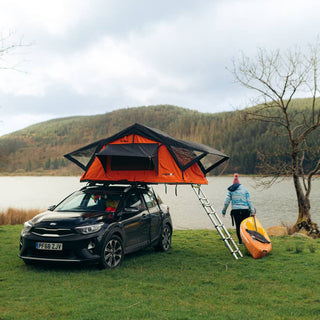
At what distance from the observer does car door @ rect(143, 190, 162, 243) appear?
9812 mm

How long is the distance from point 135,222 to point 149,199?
130 cm

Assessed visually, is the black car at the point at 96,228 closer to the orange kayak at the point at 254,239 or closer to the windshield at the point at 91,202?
the windshield at the point at 91,202

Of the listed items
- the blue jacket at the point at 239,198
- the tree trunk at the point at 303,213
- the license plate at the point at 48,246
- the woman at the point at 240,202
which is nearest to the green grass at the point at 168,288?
the license plate at the point at 48,246

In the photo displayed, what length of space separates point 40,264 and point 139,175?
10.5ft

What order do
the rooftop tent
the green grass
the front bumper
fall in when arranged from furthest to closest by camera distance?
the rooftop tent
the front bumper
the green grass

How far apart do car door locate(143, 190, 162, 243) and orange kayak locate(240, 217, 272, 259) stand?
233cm

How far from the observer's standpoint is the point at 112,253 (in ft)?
26.9

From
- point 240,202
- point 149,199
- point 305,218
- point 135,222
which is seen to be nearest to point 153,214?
point 149,199

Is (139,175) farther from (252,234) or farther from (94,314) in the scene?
(94,314)

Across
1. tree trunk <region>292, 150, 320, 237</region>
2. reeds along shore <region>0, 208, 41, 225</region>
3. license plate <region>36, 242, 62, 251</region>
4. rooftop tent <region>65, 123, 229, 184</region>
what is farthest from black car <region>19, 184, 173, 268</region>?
reeds along shore <region>0, 208, 41, 225</region>

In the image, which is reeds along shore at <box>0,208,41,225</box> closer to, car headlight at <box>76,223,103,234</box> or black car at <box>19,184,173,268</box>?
black car at <box>19,184,173,268</box>

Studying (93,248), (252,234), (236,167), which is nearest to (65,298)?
Result: (93,248)

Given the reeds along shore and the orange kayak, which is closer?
the orange kayak

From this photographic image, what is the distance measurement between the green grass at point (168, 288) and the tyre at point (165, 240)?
0.29 m
